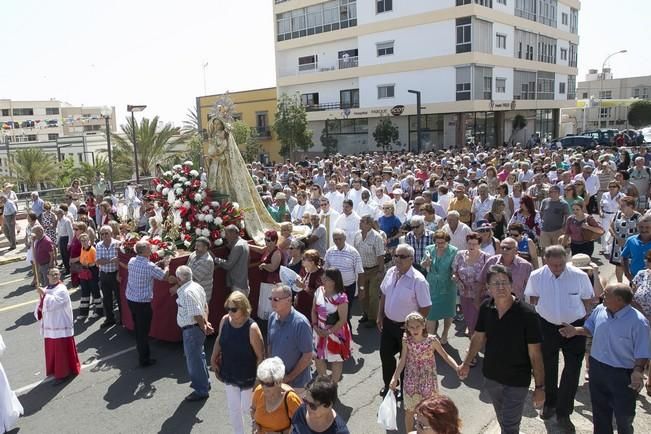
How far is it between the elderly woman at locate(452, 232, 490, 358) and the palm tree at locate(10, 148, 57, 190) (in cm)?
2864

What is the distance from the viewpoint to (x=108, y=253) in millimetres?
8484

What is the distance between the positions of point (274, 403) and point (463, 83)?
3594 centimetres

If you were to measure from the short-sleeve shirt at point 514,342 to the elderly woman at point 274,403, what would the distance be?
1681 millimetres

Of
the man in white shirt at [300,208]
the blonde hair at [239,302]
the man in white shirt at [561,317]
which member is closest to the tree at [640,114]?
the man in white shirt at [300,208]

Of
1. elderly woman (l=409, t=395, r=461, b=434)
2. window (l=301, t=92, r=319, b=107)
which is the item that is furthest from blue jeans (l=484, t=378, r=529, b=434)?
window (l=301, t=92, r=319, b=107)

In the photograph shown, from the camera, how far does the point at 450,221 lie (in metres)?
7.95

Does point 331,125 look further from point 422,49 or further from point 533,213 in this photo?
point 533,213

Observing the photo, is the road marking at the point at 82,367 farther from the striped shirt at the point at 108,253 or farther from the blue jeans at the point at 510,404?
the blue jeans at the point at 510,404

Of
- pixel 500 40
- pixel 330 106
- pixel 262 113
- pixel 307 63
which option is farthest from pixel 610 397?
pixel 262 113

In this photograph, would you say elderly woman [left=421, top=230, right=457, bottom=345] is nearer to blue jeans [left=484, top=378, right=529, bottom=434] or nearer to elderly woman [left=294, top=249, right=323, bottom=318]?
elderly woman [left=294, top=249, right=323, bottom=318]

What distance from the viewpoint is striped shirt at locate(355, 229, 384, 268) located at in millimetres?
7930

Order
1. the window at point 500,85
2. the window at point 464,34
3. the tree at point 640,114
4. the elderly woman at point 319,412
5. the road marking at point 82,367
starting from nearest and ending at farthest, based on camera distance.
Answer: the elderly woman at point 319,412 < the road marking at point 82,367 < the window at point 464,34 < the window at point 500,85 < the tree at point 640,114

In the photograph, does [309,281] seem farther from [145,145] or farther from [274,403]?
[145,145]

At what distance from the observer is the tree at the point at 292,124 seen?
1533 inches
